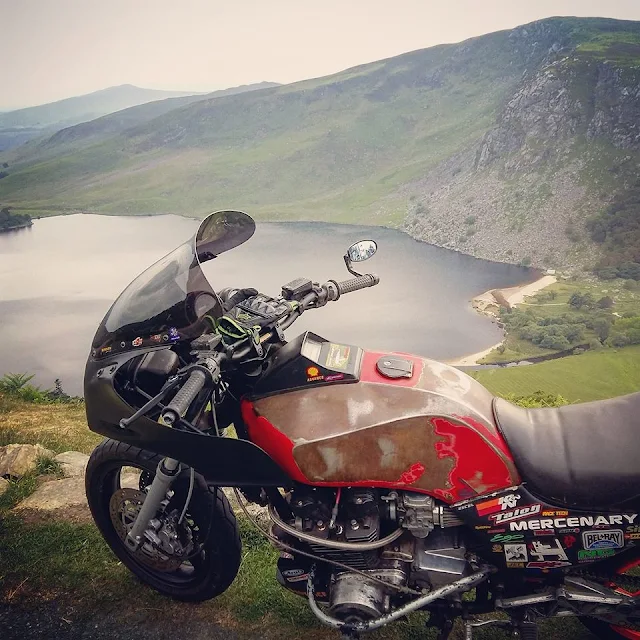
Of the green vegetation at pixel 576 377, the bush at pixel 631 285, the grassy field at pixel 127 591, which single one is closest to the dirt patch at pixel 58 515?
the grassy field at pixel 127 591

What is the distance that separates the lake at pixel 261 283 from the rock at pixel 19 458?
37.1 m

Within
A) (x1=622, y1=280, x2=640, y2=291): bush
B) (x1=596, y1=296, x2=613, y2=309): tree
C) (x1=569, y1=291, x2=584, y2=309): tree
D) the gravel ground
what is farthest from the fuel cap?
(x1=622, y1=280, x2=640, y2=291): bush

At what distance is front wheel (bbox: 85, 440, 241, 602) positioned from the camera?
4051 millimetres

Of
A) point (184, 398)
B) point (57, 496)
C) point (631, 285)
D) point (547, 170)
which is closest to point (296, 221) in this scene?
point (547, 170)

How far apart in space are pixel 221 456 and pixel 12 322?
74152 millimetres

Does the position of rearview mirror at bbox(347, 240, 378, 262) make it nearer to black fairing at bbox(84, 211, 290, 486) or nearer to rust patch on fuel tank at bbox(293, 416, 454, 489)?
black fairing at bbox(84, 211, 290, 486)

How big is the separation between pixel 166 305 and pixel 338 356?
124 centimetres

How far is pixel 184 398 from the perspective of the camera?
2.67 m

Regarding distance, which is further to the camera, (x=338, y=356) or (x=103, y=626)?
(x=103, y=626)

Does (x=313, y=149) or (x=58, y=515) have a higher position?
(x=58, y=515)

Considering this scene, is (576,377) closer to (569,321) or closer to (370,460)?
(569,321)

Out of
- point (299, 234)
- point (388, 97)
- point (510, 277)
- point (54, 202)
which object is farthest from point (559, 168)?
point (54, 202)

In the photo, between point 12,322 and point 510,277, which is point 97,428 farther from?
point 510,277

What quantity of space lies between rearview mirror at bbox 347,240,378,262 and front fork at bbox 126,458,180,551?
2118 millimetres
